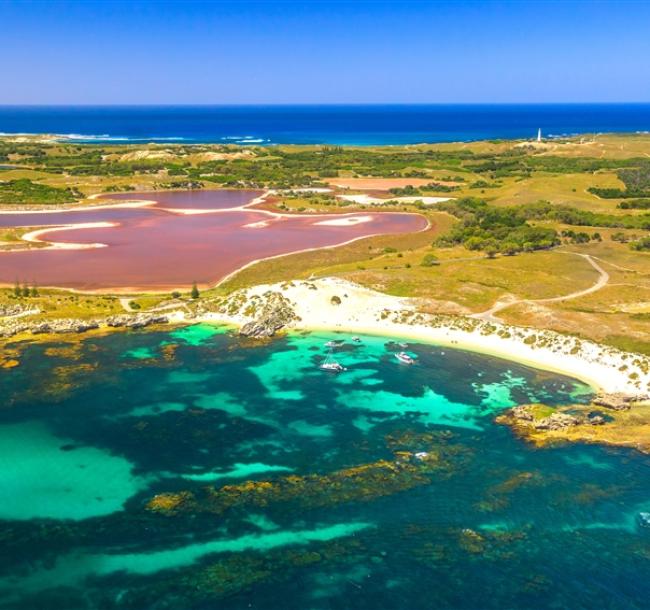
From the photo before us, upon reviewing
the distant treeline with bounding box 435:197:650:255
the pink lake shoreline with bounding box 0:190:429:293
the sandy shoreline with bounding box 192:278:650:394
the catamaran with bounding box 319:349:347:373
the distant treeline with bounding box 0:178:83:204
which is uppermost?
the distant treeline with bounding box 0:178:83:204

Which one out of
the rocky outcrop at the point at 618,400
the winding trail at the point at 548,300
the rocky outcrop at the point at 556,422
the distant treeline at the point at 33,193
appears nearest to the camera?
the rocky outcrop at the point at 556,422

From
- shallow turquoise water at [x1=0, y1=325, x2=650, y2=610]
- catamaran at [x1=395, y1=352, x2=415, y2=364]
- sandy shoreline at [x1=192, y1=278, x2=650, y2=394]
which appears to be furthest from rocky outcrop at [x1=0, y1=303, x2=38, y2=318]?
catamaran at [x1=395, y1=352, x2=415, y2=364]

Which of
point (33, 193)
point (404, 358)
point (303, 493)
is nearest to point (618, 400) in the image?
point (404, 358)

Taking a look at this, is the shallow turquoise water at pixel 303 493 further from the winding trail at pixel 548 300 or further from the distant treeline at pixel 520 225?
the distant treeline at pixel 520 225

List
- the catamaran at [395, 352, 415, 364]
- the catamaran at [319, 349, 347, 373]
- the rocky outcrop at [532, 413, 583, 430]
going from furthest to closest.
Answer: the catamaran at [395, 352, 415, 364]
the catamaran at [319, 349, 347, 373]
the rocky outcrop at [532, 413, 583, 430]

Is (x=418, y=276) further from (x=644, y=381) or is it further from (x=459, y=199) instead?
(x=459, y=199)

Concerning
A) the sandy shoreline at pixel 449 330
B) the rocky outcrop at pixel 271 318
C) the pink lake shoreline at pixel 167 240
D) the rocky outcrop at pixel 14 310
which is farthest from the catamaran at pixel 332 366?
the rocky outcrop at pixel 14 310

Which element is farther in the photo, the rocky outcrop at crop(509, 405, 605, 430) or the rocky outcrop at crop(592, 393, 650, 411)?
the rocky outcrop at crop(592, 393, 650, 411)

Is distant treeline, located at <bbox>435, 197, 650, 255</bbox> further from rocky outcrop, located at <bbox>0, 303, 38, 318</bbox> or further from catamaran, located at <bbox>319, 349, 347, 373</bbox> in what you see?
rocky outcrop, located at <bbox>0, 303, 38, 318</bbox>
